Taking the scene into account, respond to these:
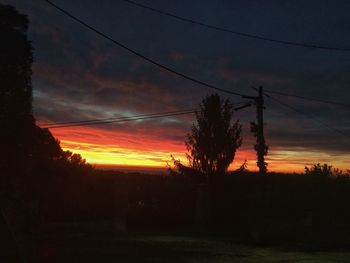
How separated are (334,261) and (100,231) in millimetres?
9642

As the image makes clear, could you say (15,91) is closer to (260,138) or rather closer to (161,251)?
(161,251)

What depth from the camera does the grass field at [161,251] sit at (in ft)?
45.6

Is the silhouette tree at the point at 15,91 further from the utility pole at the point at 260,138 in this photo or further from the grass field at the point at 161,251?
the utility pole at the point at 260,138

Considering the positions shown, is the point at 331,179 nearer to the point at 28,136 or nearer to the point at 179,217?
the point at 179,217

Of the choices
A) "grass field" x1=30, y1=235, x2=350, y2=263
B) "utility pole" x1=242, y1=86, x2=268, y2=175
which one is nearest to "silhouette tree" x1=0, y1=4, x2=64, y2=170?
"grass field" x1=30, y1=235, x2=350, y2=263

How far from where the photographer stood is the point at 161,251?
15289 mm

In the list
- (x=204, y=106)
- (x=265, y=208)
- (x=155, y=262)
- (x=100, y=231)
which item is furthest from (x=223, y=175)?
(x=155, y=262)

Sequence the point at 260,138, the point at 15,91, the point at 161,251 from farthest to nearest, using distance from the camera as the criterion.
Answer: the point at 260,138, the point at 15,91, the point at 161,251

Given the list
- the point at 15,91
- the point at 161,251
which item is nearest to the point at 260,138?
the point at 161,251

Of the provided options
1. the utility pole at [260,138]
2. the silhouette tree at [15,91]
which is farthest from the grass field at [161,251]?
the silhouette tree at [15,91]

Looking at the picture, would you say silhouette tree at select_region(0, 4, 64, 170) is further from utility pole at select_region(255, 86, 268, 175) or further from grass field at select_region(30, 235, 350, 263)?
utility pole at select_region(255, 86, 268, 175)

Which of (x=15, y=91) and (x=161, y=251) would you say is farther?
(x=15, y=91)

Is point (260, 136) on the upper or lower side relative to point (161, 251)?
upper

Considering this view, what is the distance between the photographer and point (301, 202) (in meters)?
26.7
